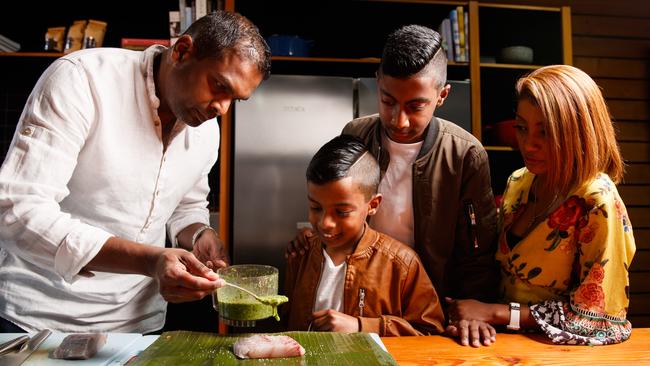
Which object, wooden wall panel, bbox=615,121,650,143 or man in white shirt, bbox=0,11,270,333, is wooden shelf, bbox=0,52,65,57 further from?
wooden wall panel, bbox=615,121,650,143

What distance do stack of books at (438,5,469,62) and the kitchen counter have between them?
238 centimetres

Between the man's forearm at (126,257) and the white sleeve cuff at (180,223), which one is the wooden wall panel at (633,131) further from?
the man's forearm at (126,257)

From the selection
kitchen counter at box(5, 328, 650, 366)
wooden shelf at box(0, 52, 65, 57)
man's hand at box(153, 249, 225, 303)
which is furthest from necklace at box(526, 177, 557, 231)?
wooden shelf at box(0, 52, 65, 57)

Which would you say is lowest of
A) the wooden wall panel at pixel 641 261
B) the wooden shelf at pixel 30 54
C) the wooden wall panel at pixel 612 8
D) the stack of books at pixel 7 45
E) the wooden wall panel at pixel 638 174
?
the wooden wall panel at pixel 641 261

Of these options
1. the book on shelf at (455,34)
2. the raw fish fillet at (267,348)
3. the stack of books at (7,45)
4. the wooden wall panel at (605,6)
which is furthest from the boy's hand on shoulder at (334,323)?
the wooden wall panel at (605,6)

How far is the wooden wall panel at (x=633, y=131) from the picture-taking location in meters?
3.96

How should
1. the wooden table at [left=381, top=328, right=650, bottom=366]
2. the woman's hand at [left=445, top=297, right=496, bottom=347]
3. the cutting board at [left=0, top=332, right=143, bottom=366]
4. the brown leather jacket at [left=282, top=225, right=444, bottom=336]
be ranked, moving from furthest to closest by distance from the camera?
the brown leather jacket at [left=282, top=225, right=444, bottom=336] → the woman's hand at [left=445, top=297, right=496, bottom=347] → the wooden table at [left=381, top=328, right=650, bottom=366] → the cutting board at [left=0, top=332, right=143, bottom=366]

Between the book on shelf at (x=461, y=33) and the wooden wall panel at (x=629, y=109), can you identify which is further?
the wooden wall panel at (x=629, y=109)

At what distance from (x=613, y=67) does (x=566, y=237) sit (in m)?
3.27

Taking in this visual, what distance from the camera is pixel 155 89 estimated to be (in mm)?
1479

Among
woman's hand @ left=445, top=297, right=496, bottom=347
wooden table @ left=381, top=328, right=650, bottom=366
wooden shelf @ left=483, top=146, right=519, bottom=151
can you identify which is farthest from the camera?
wooden shelf @ left=483, top=146, right=519, bottom=151

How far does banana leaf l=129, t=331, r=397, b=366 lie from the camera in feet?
3.40

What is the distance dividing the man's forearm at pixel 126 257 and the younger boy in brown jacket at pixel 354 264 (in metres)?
0.55

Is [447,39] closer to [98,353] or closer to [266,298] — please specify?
[266,298]
